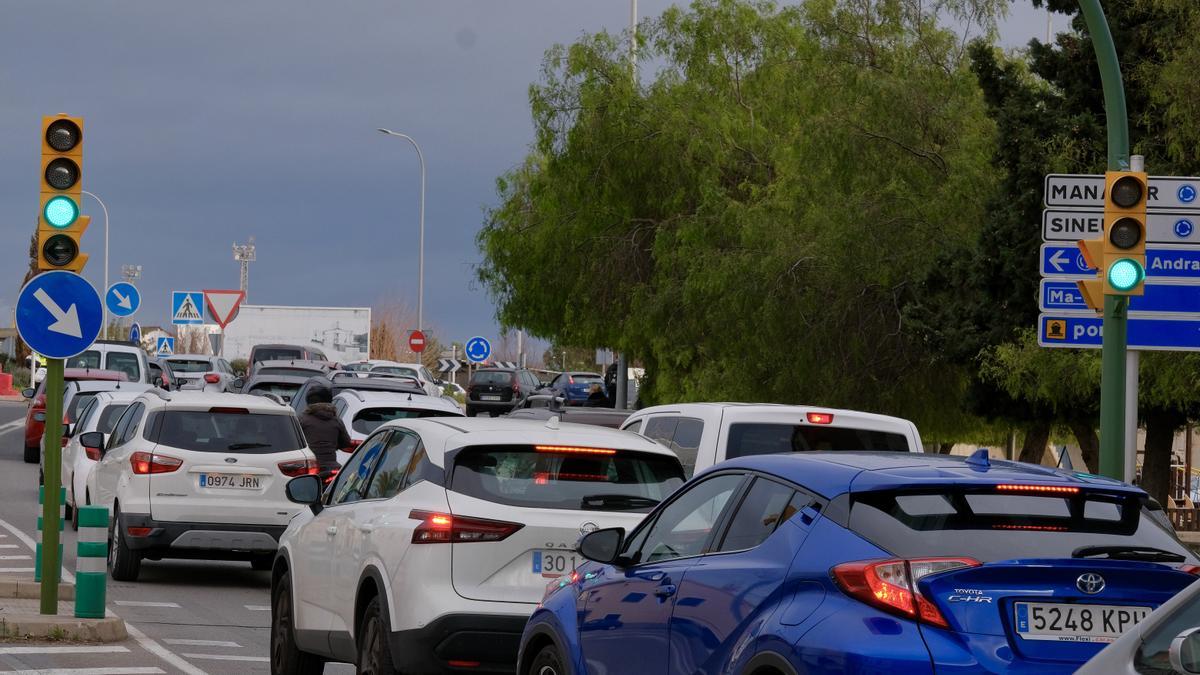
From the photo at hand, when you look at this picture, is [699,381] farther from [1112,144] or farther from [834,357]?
[1112,144]

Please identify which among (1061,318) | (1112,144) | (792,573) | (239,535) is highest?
(1112,144)

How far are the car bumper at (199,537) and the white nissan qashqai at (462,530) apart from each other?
21.9 feet

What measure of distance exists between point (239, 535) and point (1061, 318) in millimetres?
7727

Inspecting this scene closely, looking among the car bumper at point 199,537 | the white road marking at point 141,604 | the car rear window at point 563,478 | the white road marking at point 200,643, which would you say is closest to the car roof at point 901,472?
the car rear window at point 563,478

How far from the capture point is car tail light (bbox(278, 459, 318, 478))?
1700 cm

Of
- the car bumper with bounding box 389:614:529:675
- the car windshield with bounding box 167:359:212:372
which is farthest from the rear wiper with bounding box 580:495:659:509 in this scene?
the car windshield with bounding box 167:359:212:372

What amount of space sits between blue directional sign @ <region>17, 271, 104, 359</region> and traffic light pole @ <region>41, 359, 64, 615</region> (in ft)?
0.59

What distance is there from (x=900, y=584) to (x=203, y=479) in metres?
12.3

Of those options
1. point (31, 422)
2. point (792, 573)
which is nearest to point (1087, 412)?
point (31, 422)

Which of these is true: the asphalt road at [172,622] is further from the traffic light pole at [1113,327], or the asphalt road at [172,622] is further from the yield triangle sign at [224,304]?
the yield triangle sign at [224,304]

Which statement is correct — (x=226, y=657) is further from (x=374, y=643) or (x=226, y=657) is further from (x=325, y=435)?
(x=325, y=435)

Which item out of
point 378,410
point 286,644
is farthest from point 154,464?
point 286,644

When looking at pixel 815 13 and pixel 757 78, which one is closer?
pixel 815 13

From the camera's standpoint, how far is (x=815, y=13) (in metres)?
32.7
